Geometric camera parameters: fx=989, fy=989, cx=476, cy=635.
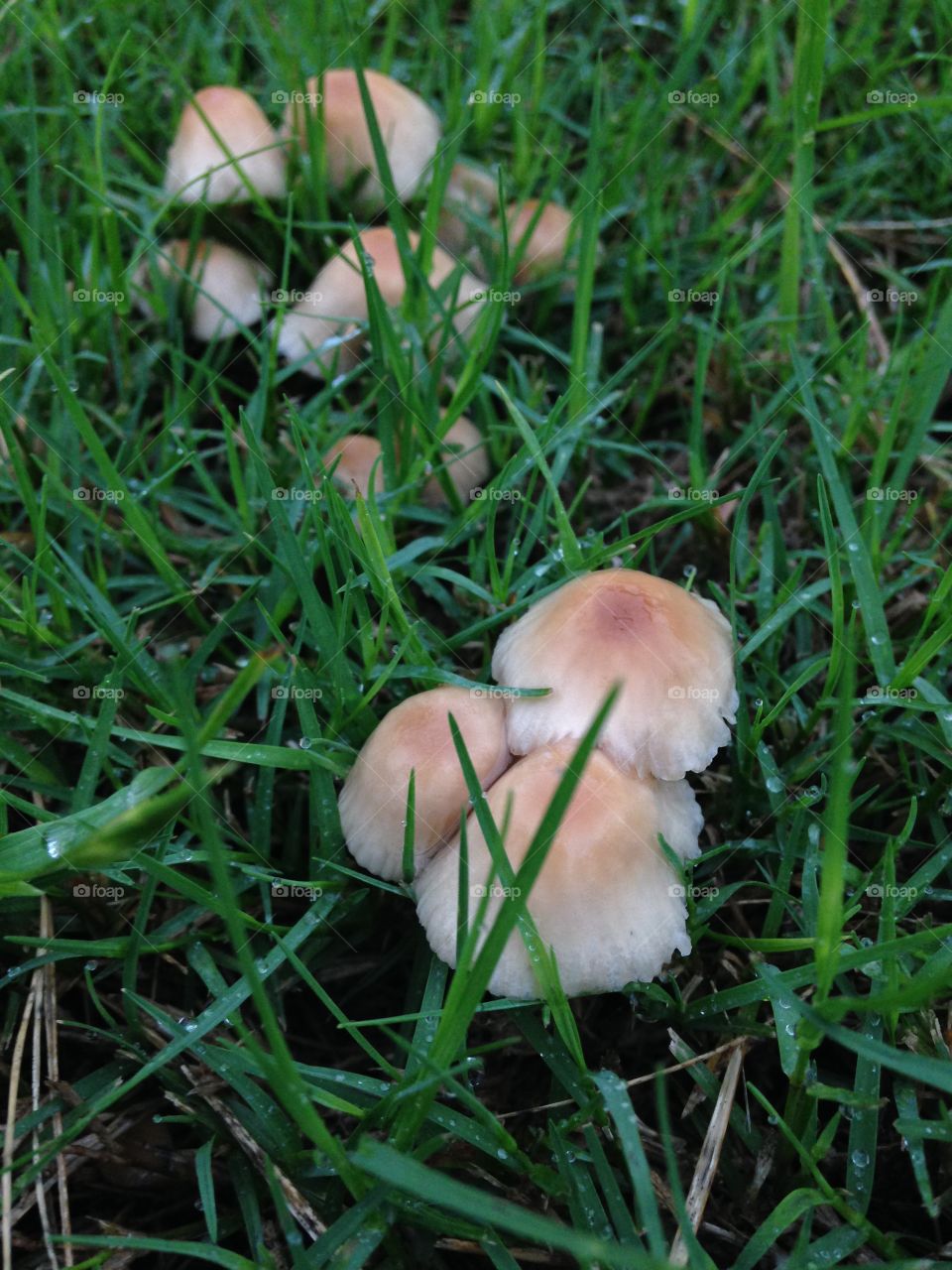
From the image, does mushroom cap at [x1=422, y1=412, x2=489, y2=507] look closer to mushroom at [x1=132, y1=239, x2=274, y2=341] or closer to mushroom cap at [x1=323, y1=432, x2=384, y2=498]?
mushroom cap at [x1=323, y1=432, x2=384, y2=498]

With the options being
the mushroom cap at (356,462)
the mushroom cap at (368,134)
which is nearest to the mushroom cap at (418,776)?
the mushroom cap at (356,462)

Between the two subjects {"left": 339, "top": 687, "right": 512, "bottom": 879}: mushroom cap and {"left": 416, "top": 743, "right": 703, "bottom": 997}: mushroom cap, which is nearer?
{"left": 416, "top": 743, "right": 703, "bottom": 997}: mushroom cap

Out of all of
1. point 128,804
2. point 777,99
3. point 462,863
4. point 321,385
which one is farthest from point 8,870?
point 777,99

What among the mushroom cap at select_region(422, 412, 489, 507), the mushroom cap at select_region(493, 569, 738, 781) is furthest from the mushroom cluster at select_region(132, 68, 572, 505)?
the mushroom cap at select_region(493, 569, 738, 781)

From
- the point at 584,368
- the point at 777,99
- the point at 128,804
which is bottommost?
the point at 128,804

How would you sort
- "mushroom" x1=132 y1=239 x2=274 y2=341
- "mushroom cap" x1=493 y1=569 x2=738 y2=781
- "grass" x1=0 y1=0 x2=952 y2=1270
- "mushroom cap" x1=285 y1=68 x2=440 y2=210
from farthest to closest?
"mushroom cap" x1=285 y1=68 x2=440 y2=210, "mushroom" x1=132 y1=239 x2=274 y2=341, "mushroom cap" x1=493 y1=569 x2=738 y2=781, "grass" x1=0 y1=0 x2=952 y2=1270

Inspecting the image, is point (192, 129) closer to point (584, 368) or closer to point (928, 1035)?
point (584, 368)

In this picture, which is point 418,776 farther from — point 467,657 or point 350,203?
point 350,203
